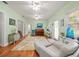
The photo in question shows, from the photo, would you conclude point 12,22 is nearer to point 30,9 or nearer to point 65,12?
point 30,9

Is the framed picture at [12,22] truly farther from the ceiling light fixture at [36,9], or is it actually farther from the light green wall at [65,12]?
the light green wall at [65,12]

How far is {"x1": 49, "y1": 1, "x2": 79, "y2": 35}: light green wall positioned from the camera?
2.32m

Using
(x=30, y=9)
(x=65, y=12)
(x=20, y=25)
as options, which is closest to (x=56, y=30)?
(x=65, y=12)

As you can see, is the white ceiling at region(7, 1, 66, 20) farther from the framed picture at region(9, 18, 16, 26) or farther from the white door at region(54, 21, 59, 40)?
the framed picture at region(9, 18, 16, 26)

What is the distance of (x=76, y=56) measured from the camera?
168 centimetres

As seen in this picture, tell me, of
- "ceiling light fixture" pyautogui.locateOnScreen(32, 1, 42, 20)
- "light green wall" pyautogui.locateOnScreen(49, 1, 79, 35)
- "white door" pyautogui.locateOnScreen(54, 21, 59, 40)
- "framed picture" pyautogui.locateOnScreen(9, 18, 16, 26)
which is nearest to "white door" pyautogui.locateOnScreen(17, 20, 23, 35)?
"framed picture" pyautogui.locateOnScreen(9, 18, 16, 26)

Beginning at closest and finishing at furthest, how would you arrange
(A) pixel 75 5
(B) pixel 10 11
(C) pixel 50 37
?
(A) pixel 75 5, (C) pixel 50 37, (B) pixel 10 11

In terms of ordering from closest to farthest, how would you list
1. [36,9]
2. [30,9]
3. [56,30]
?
[56,30]
[36,9]
[30,9]

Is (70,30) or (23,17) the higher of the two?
(23,17)

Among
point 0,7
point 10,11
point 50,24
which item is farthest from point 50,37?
point 0,7

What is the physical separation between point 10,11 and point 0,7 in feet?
1.16

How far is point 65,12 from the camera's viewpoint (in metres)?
2.54

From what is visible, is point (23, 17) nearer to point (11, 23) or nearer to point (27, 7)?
point (27, 7)

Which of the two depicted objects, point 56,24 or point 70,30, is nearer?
point 70,30
